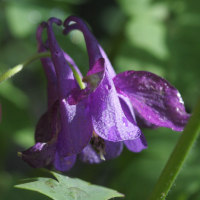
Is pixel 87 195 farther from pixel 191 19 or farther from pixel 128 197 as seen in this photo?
pixel 191 19

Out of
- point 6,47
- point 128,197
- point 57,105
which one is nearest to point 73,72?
point 57,105

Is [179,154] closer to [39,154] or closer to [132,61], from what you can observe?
[39,154]

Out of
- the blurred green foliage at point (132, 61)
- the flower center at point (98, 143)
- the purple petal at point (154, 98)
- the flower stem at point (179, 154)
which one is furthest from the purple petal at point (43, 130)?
the blurred green foliage at point (132, 61)

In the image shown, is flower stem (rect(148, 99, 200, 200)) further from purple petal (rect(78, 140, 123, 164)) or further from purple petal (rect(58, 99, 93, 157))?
purple petal (rect(78, 140, 123, 164))

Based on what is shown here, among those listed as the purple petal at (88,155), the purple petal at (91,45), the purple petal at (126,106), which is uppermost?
the purple petal at (91,45)

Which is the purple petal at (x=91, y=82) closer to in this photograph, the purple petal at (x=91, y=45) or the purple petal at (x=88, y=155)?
the purple petal at (x=91, y=45)

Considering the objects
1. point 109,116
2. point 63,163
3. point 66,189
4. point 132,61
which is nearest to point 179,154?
point 109,116

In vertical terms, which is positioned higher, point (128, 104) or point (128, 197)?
point (128, 104)
